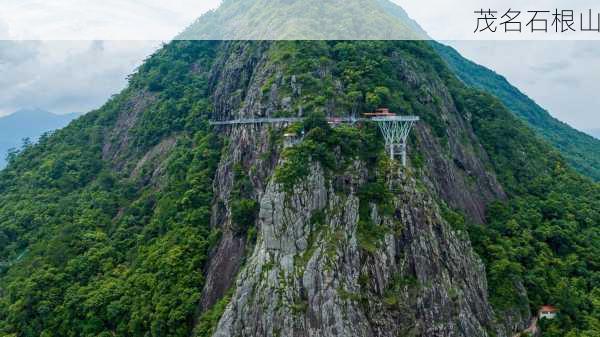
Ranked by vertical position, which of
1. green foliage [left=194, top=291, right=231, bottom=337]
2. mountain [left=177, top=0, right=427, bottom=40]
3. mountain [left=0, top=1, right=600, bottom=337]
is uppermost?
mountain [left=177, top=0, right=427, bottom=40]

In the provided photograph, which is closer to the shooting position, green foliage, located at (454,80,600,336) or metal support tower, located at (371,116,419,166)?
green foliage, located at (454,80,600,336)

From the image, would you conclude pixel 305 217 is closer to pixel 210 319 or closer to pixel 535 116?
pixel 210 319

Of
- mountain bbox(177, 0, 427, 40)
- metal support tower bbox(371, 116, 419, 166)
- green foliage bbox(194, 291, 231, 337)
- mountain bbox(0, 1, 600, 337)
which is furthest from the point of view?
mountain bbox(177, 0, 427, 40)

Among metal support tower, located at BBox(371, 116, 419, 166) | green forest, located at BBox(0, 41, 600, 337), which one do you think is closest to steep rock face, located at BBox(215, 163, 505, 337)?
green forest, located at BBox(0, 41, 600, 337)

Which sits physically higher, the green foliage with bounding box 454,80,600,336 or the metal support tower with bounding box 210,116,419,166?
the metal support tower with bounding box 210,116,419,166

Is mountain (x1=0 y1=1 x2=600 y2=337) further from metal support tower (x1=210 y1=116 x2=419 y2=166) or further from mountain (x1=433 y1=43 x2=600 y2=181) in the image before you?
mountain (x1=433 y1=43 x2=600 y2=181)

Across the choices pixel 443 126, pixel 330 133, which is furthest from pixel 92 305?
pixel 443 126

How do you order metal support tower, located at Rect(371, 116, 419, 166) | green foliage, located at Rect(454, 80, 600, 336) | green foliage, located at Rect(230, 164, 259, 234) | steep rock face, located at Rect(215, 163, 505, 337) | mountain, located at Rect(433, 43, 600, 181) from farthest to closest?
mountain, located at Rect(433, 43, 600, 181) → metal support tower, located at Rect(371, 116, 419, 166) → green foliage, located at Rect(454, 80, 600, 336) → green foliage, located at Rect(230, 164, 259, 234) → steep rock face, located at Rect(215, 163, 505, 337)

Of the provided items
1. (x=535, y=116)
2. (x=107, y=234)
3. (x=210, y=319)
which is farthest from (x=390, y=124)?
(x=535, y=116)
